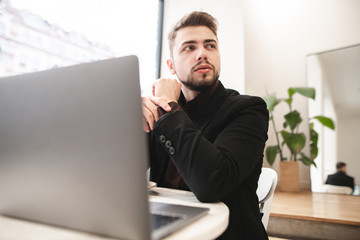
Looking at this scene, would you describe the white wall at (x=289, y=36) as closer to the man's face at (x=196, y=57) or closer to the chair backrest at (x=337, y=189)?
the chair backrest at (x=337, y=189)

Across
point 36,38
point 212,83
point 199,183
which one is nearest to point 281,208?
point 212,83

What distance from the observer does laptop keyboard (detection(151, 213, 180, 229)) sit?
1.52ft

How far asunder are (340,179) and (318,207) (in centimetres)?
92

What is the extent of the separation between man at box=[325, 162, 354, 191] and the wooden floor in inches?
5.6

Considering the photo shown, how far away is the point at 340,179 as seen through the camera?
9.89ft

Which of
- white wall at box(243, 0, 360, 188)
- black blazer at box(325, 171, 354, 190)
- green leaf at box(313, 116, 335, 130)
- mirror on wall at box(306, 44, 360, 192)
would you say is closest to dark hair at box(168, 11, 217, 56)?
white wall at box(243, 0, 360, 188)

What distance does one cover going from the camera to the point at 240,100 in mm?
945

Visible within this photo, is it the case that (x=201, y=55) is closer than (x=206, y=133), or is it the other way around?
(x=206, y=133)

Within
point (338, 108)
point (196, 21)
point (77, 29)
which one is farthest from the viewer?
point (338, 108)

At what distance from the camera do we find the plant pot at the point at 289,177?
9.94ft

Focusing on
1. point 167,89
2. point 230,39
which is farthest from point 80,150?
point 230,39

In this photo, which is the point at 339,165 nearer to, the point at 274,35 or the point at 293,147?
the point at 293,147

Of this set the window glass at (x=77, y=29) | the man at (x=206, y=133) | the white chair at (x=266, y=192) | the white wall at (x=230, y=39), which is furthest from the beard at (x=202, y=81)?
the white wall at (x=230, y=39)

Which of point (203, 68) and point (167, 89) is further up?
point (203, 68)
